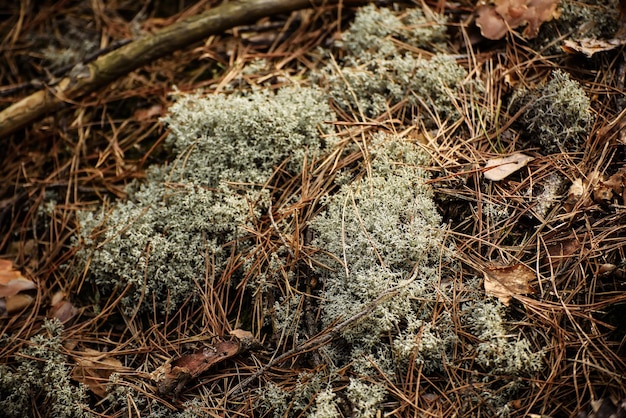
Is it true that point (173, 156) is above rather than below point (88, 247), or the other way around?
above

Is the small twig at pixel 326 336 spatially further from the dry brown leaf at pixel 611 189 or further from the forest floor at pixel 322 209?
the dry brown leaf at pixel 611 189

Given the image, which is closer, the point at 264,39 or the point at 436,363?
Answer: the point at 436,363

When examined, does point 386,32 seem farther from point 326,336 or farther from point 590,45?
point 326,336

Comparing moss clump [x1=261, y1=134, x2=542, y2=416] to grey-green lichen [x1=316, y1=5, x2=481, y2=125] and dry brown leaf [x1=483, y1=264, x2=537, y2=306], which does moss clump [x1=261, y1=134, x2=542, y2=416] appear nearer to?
dry brown leaf [x1=483, y1=264, x2=537, y2=306]

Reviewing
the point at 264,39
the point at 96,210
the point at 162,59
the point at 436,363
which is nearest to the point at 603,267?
the point at 436,363

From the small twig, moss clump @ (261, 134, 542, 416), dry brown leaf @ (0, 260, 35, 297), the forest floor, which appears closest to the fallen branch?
the forest floor

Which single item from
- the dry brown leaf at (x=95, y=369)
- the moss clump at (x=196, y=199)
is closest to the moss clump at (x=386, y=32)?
the moss clump at (x=196, y=199)

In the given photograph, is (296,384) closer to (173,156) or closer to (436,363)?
(436,363)
